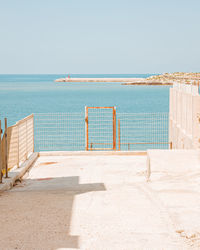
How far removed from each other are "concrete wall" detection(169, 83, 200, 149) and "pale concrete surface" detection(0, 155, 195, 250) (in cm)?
274

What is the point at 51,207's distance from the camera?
24.4 feet

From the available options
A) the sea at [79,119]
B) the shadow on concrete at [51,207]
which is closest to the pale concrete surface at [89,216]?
the shadow on concrete at [51,207]

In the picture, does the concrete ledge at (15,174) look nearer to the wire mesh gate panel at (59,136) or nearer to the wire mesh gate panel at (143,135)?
the wire mesh gate panel at (59,136)

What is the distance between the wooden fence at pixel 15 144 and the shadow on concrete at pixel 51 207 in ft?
2.09

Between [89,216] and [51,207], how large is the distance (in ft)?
2.95

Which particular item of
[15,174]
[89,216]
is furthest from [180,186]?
[15,174]

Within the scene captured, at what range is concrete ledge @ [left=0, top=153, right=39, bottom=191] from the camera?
9.84 m

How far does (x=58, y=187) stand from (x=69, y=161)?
13.8 feet

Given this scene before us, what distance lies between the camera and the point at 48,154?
50.6 ft

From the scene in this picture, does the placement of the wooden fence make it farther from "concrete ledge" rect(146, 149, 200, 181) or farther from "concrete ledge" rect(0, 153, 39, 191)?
"concrete ledge" rect(146, 149, 200, 181)

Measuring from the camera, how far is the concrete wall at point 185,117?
12867 millimetres

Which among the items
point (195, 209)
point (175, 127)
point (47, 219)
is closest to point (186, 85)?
point (175, 127)

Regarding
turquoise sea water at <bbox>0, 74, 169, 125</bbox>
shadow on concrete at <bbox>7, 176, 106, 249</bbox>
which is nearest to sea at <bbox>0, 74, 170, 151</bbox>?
turquoise sea water at <bbox>0, 74, 169, 125</bbox>

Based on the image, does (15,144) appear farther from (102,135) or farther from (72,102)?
(72,102)
